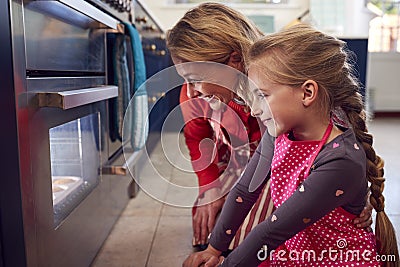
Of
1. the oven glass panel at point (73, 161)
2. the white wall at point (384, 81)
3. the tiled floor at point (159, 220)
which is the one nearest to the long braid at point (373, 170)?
the tiled floor at point (159, 220)

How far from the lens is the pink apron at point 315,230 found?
2.88 feet

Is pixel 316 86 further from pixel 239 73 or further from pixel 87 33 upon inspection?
pixel 87 33

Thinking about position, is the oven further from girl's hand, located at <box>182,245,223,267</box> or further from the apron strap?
the apron strap

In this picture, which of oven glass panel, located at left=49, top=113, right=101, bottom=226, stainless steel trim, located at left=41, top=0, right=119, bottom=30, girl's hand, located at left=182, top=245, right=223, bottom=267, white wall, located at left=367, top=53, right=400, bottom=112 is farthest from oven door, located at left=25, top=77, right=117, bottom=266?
white wall, located at left=367, top=53, right=400, bottom=112

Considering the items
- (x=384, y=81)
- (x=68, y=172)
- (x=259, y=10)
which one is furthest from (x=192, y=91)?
(x=384, y=81)

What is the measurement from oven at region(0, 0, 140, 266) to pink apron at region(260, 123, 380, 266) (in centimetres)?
45

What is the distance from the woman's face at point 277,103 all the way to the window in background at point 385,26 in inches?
166

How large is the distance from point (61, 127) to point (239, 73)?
412mm

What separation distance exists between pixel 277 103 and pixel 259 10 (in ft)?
12.0

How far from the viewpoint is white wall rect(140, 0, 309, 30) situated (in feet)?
13.9

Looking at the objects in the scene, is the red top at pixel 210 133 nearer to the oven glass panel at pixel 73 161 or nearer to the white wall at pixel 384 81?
the oven glass panel at pixel 73 161

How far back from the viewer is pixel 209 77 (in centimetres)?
101

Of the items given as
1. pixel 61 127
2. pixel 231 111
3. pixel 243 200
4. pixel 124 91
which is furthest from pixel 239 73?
pixel 124 91

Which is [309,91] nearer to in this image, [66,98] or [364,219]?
[364,219]
